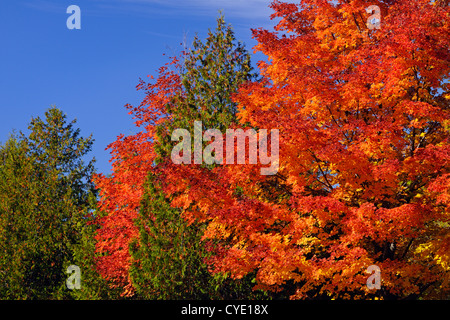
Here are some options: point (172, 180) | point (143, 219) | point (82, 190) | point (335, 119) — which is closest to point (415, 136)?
point (335, 119)

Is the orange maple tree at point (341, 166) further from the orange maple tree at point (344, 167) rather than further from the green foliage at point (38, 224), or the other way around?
the green foliage at point (38, 224)

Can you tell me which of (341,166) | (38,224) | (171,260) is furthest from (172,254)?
(38,224)

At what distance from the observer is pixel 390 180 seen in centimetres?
1520

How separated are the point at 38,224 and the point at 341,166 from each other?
65.6 ft

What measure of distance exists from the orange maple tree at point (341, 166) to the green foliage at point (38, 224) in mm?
12068

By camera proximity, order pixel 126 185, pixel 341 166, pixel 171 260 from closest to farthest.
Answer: pixel 341 166 → pixel 171 260 → pixel 126 185

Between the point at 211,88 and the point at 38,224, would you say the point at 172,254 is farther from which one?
the point at 38,224

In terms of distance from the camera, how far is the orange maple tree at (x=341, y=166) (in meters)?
15.2

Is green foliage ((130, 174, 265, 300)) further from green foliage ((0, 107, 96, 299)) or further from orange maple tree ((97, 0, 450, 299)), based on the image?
green foliage ((0, 107, 96, 299))

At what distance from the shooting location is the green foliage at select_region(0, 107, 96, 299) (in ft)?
90.9

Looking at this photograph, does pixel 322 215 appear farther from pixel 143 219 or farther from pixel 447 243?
pixel 143 219

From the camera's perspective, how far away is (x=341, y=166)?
15.6 meters

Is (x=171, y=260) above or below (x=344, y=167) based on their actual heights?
below

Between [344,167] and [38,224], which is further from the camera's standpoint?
[38,224]
